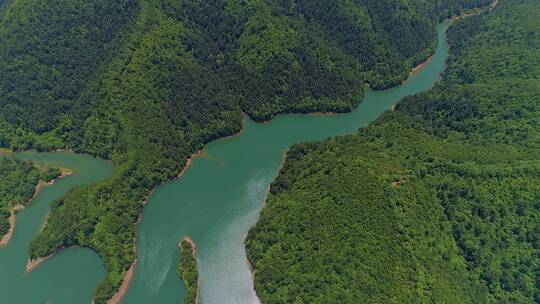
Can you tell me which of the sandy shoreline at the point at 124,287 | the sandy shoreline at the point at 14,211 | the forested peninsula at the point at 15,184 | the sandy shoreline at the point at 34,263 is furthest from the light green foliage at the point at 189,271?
the forested peninsula at the point at 15,184

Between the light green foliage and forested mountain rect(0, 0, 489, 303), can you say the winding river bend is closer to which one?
the light green foliage

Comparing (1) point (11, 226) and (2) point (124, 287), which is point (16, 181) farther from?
(2) point (124, 287)

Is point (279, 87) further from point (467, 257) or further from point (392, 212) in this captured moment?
point (467, 257)

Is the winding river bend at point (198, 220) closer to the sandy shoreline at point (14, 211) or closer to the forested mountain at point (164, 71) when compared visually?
the sandy shoreline at point (14, 211)

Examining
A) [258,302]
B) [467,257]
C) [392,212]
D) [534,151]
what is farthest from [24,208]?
[534,151]

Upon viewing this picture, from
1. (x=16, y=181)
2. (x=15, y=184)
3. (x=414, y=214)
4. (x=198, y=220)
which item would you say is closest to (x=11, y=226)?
(x=15, y=184)

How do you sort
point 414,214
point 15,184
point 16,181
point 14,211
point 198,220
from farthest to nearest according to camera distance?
1. point 16,181
2. point 15,184
3. point 14,211
4. point 198,220
5. point 414,214

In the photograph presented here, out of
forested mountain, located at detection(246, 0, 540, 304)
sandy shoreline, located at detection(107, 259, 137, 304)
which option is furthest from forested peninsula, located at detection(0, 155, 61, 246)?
forested mountain, located at detection(246, 0, 540, 304)
